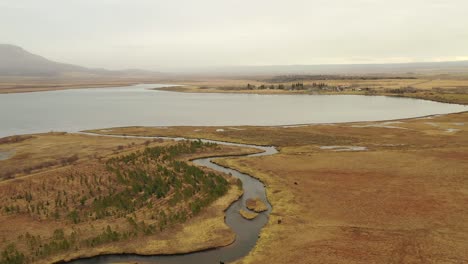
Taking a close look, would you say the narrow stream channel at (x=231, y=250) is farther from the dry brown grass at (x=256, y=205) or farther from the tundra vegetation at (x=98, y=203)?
the tundra vegetation at (x=98, y=203)

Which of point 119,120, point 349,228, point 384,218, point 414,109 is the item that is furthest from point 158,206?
point 414,109

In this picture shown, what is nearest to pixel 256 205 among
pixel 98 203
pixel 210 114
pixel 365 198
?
pixel 365 198

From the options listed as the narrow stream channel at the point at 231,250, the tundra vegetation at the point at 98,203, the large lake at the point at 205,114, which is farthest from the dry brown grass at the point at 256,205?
the large lake at the point at 205,114

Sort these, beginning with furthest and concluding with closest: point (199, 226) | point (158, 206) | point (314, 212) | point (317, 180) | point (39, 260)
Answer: point (317, 180) < point (158, 206) < point (314, 212) < point (199, 226) < point (39, 260)

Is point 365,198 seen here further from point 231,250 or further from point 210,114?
point 210,114

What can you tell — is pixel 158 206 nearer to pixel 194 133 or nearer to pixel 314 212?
pixel 314 212

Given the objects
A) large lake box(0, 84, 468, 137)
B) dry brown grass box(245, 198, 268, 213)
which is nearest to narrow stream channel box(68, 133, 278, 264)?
dry brown grass box(245, 198, 268, 213)
